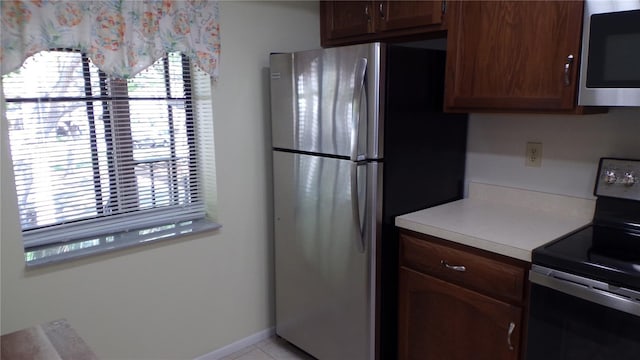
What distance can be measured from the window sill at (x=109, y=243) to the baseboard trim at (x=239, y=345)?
2.32 ft

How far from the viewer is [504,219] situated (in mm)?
1957

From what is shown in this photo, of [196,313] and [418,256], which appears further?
[196,313]

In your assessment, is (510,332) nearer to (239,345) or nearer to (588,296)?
(588,296)

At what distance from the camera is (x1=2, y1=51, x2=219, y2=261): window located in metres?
→ 1.89

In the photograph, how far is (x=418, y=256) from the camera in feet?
6.39

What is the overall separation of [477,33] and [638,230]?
1.01 meters

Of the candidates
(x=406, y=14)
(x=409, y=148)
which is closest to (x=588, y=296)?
(x=409, y=148)

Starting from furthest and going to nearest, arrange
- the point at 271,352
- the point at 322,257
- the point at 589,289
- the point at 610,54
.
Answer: the point at 271,352 → the point at 322,257 → the point at 610,54 → the point at 589,289

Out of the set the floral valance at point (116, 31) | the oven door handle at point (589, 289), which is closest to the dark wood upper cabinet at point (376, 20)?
the floral valance at point (116, 31)

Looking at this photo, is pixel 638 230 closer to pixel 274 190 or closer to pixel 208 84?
pixel 274 190

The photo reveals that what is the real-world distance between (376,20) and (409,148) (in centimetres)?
71

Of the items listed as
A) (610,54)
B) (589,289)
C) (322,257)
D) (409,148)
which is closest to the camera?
(589,289)

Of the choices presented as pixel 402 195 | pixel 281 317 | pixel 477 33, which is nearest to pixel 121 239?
pixel 281 317

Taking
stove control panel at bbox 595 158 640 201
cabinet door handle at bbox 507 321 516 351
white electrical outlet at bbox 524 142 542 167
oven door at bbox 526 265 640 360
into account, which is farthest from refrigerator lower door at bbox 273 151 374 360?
stove control panel at bbox 595 158 640 201
